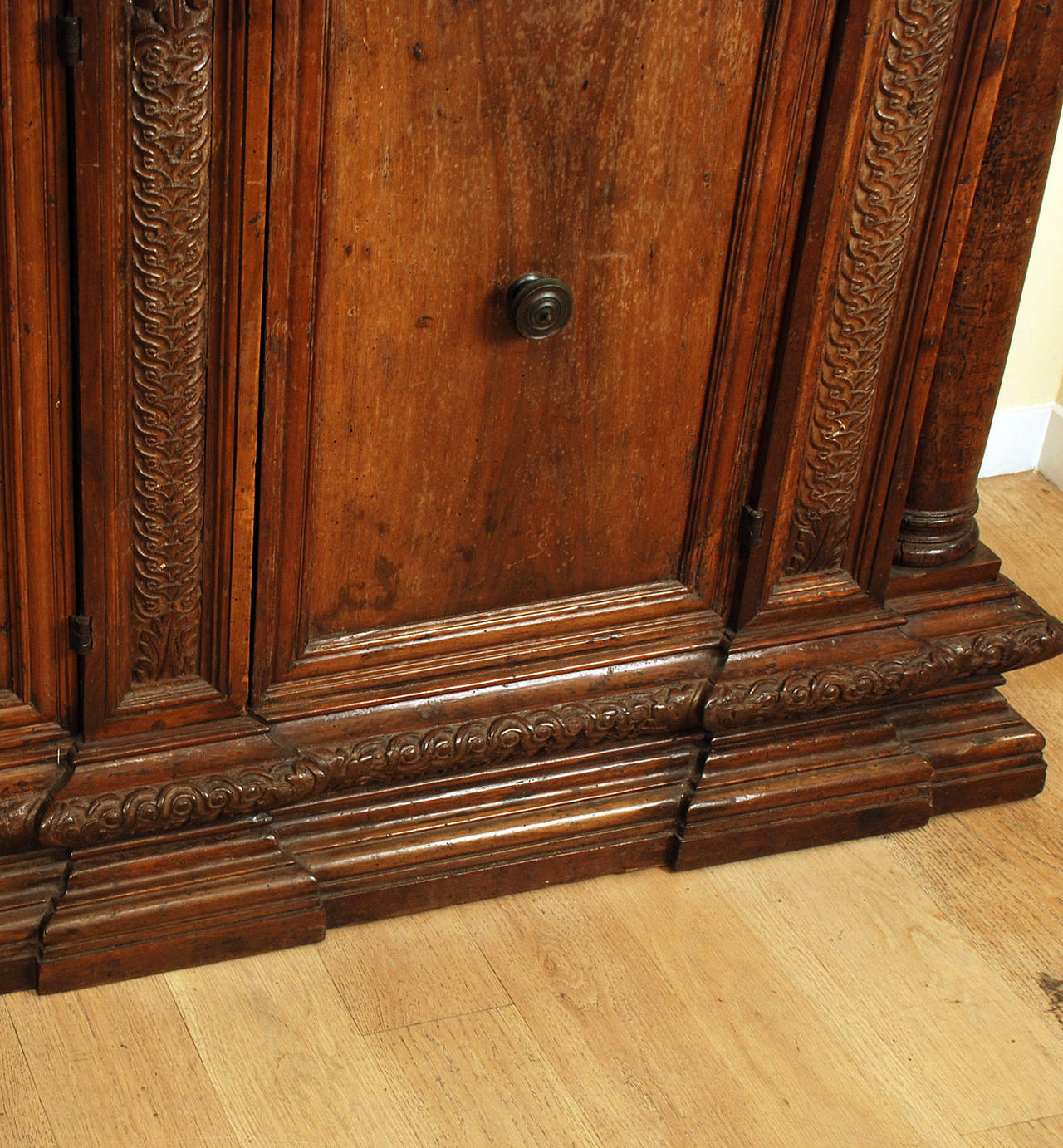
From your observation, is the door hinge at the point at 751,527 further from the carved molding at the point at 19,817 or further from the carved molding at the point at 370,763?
the carved molding at the point at 19,817

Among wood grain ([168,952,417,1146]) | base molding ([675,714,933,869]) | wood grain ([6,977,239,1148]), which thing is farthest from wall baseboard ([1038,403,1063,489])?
wood grain ([6,977,239,1148])

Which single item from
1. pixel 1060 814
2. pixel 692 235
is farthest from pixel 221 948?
pixel 1060 814

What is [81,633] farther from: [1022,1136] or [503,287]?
[1022,1136]

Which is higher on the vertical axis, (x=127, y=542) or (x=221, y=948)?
(x=127, y=542)

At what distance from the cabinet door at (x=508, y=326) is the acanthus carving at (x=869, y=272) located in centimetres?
8

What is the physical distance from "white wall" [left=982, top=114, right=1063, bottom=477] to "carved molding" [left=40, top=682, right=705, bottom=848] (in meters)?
1.15

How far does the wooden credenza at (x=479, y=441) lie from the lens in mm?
1563

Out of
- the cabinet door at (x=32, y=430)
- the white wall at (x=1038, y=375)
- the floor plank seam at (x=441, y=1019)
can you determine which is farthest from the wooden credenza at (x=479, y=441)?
the white wall at (x=1038, y=375)

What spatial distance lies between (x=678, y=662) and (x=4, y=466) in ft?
2.70

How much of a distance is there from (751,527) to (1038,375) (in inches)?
46.1

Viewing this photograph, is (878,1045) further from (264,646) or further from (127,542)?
(127,542)

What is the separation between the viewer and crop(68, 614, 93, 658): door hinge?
1.72 meters

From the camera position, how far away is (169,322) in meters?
1.59

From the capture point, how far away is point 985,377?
81.0 inches
